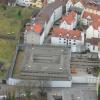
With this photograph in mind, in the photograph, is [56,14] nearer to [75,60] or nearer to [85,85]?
[75,60]

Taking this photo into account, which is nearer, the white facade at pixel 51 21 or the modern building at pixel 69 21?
the white facade at pixel 51 21

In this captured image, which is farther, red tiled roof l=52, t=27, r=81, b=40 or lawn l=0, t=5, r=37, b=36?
lawn l=0, t=5, r=37, b=36

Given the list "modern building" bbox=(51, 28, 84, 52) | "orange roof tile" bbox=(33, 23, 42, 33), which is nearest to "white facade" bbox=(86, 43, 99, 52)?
"modern building" bbox=(51, 28, 84, 52)

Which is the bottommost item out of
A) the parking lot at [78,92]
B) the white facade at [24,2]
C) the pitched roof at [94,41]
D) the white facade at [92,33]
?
the parking lot at [78,92]

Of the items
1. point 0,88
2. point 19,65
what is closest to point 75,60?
point 19,65

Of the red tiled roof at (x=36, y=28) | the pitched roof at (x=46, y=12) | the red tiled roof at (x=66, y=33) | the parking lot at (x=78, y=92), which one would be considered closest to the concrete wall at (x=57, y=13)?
the pitched roof at (x=46, y=12)

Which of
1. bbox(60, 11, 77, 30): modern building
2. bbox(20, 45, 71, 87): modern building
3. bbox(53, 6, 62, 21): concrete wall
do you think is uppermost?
bbox(53, 6, 62, 21): concrete wall

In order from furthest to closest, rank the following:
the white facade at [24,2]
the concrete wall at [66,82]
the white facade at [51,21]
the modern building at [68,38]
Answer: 1. the white facade at [24,2]
2. the white facade at [51,21]
3. the modern building at [68,38]
4. the concrete wall at [66,82]

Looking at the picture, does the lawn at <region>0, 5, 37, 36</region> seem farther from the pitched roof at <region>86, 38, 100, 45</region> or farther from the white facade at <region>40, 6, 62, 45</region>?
the pitched roof at <region>86, 38, 100, 45</region>

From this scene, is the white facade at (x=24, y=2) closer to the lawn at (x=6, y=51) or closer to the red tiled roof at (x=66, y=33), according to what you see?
the lawn at (x=6, y=51)
